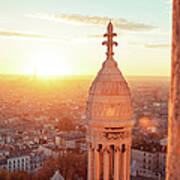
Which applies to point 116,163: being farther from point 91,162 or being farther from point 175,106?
point 175,106

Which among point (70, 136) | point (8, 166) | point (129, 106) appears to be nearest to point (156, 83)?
point (70, 136)

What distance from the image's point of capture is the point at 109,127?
141 inches

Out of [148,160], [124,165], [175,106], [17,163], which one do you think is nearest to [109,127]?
[124,165]

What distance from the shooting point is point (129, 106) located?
3660mm

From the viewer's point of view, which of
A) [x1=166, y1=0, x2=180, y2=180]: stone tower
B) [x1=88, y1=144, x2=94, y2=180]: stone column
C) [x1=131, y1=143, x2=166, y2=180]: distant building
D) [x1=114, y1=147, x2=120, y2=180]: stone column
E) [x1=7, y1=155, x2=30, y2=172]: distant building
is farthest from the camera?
[x1=7, y1=155, x2=30, y2=172]: distant building

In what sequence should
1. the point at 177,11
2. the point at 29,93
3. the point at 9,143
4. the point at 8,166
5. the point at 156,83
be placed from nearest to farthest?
1. the point at 177,11
2. the point at 8,166
3. the point at 9,143
4. the point at 29,93
5. the point at 156,83

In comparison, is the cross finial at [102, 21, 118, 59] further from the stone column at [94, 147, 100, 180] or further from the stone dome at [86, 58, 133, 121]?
the stone column at [94, 147, 100, 180]

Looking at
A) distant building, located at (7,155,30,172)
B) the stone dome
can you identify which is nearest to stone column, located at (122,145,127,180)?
the stone dome

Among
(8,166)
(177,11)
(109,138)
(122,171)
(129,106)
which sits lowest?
(8,166)

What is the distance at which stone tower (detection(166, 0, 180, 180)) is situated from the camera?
0.69 metres

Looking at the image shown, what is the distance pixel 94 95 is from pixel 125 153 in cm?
72

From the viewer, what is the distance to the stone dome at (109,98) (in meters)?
3.58

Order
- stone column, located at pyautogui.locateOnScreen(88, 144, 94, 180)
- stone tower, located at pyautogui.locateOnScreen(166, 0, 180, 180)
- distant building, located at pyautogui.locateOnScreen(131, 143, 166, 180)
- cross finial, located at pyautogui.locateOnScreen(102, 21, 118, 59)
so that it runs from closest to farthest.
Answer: stone tower, located at pyautogui.locateOnScreen(166, 0, 180, 180) < stone column, located at pyautogui.locateOnScreen(88, 144, 94, 180) < cross finial, located at pyautogui.locateOnScreen(102, 21, 118, 59) < distant building, located at pyautogui.locateOnScreen(131, 143, 166, 180)

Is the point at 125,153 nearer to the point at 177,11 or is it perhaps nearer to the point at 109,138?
the point at 109,138
